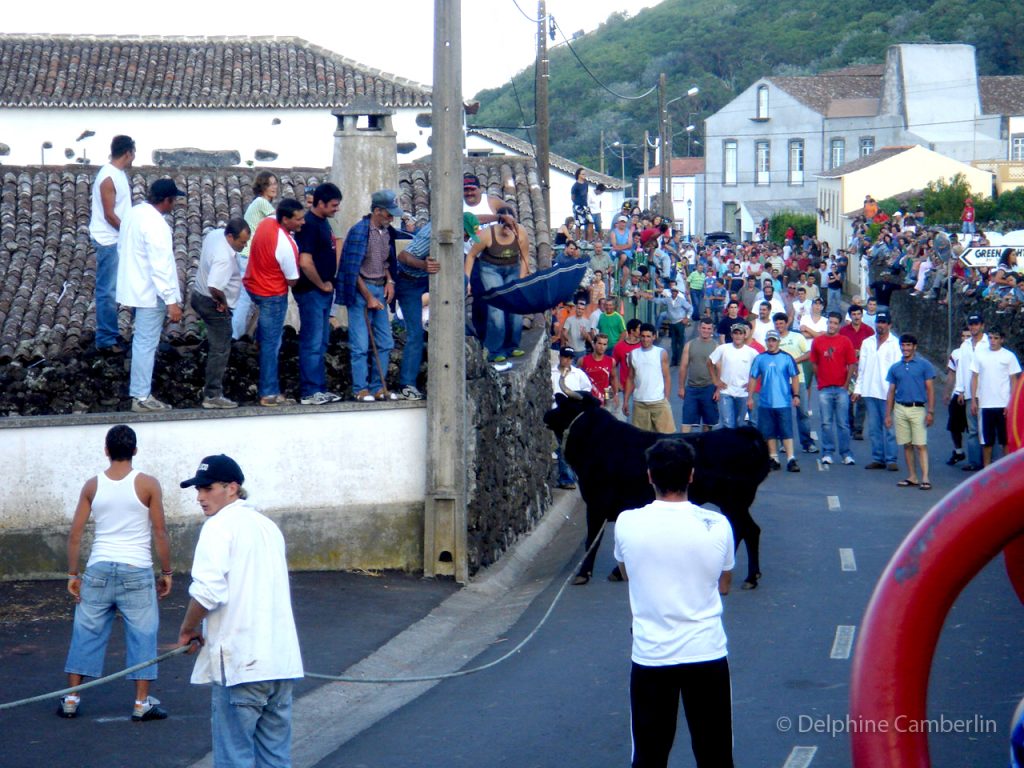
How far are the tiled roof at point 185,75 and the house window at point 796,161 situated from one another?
56.3m

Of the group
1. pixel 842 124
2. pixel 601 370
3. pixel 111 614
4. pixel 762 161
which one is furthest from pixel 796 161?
pixel 111 614

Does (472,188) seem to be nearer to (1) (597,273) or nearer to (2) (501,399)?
(2) (501,399)

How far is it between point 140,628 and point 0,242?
46.3 ft

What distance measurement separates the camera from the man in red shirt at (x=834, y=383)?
18.9m

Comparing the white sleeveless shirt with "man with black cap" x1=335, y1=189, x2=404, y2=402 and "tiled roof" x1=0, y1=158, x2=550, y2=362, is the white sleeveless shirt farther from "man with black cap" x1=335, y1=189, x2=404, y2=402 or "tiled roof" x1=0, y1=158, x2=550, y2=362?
"tiled roof" x1=0, y1=158, x2=550, y2=362

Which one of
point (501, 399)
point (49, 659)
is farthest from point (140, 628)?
point (501, 399)

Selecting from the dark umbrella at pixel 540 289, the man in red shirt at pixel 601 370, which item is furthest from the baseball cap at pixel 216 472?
the man in red shirt at pixel 601 370

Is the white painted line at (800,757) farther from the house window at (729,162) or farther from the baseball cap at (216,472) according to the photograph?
the house window at (729,162)

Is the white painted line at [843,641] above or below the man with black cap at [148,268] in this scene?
below

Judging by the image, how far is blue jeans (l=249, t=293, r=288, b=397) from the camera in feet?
39.6

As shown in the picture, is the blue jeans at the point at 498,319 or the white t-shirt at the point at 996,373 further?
the white t-shirt at the point at 996,373

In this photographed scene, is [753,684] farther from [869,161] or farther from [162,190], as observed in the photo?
[869,161]

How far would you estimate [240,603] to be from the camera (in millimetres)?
6258

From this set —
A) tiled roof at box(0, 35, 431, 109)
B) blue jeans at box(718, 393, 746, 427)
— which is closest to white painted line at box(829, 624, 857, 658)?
blue jeans at box(718, 393, 746, 427)
